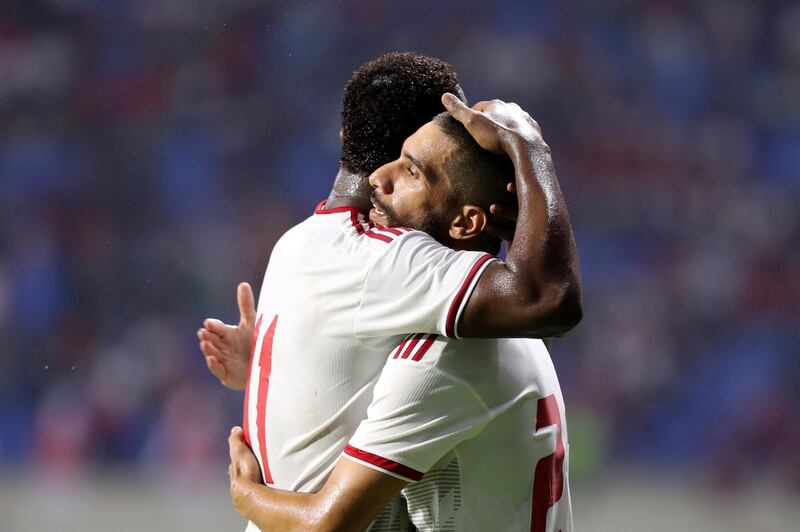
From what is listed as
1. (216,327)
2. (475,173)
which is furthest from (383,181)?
(216,327)

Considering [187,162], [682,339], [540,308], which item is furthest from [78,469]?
[540,308]

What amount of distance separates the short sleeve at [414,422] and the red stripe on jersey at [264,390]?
319mm

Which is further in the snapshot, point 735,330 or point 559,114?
point 559,114

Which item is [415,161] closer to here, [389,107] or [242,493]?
[389,107]

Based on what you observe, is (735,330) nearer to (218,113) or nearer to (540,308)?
(218,113)

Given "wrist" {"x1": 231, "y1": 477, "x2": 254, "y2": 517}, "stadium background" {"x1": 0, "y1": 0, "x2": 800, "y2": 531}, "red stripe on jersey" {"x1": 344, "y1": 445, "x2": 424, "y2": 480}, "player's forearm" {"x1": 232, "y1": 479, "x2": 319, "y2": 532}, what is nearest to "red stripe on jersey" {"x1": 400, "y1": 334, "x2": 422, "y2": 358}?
"red stripe on jersey" {"x1": 344, "y1": 445, "x2": 424, "y2": 480}

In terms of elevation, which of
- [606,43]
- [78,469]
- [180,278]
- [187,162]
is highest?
[606,43]

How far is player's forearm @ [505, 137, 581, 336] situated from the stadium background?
14.5ft

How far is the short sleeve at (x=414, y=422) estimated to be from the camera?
1542 mm

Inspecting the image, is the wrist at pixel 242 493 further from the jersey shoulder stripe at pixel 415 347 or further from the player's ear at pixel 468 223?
the player's ear at pixel 468 223

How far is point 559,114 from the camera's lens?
22.9ft

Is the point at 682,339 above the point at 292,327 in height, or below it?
below

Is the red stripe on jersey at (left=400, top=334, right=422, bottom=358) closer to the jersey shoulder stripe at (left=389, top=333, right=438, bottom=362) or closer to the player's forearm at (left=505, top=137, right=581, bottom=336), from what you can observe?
the jersey shoulder stripe at (left=389, top=333, right=438, bottom=362)

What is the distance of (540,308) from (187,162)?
587 centimetres
